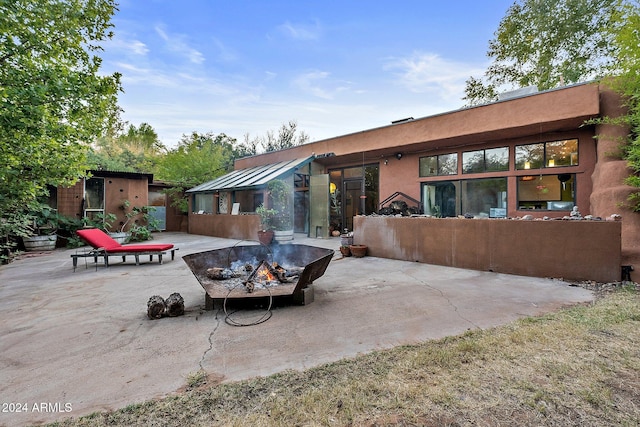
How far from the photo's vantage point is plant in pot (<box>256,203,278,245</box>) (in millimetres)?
9414

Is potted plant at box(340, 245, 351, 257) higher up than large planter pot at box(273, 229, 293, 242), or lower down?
lower down

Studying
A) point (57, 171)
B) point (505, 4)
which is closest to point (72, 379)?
point (57, 171)

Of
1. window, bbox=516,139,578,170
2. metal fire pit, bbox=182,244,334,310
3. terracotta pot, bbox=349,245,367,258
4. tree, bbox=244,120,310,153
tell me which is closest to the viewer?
metal fire pit, bbox=182,244,334,310

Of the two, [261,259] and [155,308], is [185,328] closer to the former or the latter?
[155,308]

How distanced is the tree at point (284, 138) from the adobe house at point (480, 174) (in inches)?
576

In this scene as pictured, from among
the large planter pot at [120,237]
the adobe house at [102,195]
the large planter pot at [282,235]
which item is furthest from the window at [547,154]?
the adobe house at [102,195]

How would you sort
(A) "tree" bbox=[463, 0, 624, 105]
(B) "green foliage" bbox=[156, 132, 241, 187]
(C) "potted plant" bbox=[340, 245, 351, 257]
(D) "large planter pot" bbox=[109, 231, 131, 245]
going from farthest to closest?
1. (B) "green foliage" bbox=[156, 132, 241, 187]
2. (A) "tree" bbox=[463, 0, 624, 105]
3. (D) "large planter pot" bbox=[109, 231, 131, 245]
4. (C) "potted plant" bbox=[340, 245, 351, 257]

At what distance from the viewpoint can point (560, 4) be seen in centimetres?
1300

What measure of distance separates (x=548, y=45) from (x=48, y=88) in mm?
19363

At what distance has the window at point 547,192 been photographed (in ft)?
23.2

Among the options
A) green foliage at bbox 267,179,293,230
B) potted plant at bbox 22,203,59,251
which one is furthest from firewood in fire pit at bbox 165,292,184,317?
potted plant at bbox 22,203,59,251

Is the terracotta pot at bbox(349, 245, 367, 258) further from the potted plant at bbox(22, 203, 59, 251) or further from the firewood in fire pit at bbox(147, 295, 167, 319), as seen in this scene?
the potted plant at bbox(22, 203, 59, 251)

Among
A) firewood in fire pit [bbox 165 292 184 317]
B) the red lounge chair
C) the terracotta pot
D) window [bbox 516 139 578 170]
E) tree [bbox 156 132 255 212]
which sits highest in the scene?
tree [bbox 156 132 255 212]

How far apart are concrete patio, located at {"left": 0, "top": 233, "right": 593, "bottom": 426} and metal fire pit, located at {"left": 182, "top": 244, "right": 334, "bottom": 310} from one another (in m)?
0.23
